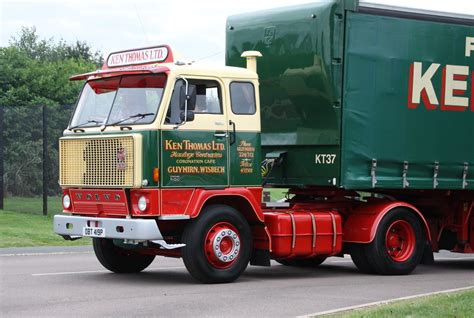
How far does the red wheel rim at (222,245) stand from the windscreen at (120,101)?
1791 millimetres

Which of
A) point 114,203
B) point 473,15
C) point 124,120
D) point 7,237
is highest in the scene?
point 473,15

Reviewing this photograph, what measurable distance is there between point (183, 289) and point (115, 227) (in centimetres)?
127

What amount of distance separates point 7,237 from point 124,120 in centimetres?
753

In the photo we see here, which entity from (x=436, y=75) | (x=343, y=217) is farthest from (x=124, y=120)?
(x=436, y=75)

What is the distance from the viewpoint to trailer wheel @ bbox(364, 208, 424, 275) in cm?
1566

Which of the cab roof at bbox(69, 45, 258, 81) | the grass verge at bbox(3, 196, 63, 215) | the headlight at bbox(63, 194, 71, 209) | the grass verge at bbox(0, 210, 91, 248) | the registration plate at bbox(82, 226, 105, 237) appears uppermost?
the cab roof at bbox(69, 45, 258, 81)

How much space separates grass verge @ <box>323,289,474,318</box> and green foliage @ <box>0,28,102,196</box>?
50.4 feet

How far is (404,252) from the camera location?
53.0ft

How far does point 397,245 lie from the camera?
16141mm

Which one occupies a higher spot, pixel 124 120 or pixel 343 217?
pixel 124 120

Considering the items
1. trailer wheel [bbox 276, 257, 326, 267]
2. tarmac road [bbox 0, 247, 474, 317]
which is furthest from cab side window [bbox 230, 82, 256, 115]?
trailer wheel [bbox 276, 257, 326, 267]

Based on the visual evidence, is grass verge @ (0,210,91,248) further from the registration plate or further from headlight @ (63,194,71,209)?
the registration plate

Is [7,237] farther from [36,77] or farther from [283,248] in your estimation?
[36,77]

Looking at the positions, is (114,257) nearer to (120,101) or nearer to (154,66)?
(120,101)
